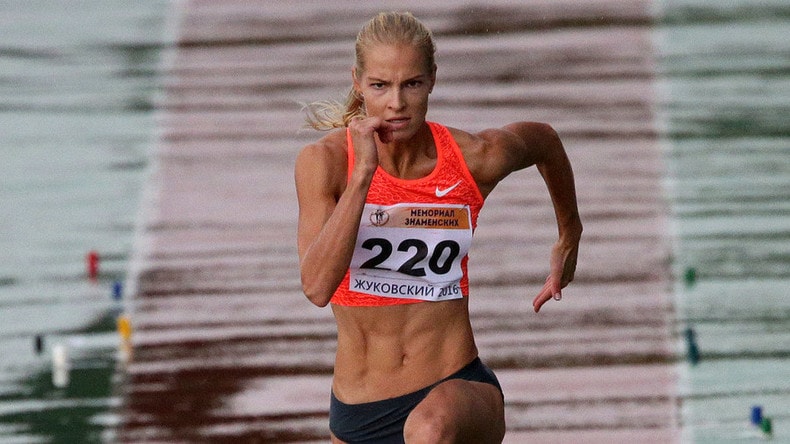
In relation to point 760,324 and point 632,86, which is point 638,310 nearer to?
point 760,324

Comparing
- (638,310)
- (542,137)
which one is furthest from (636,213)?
(542,137)

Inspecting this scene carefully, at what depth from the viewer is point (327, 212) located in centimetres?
469

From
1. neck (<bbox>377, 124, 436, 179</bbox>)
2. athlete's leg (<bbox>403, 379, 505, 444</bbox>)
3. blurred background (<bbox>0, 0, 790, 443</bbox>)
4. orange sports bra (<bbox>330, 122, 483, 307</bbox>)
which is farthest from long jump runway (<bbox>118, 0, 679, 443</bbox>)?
neck (<bbox>377, 124, 436, 179</bbox>)

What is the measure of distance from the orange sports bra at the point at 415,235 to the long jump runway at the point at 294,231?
363 centimetres

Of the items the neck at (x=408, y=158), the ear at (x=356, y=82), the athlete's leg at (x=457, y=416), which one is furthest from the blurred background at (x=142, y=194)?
the ear at (x=356, y=82)

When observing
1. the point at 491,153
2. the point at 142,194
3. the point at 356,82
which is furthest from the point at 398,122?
the point at 142,194

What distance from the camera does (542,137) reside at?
527 cm

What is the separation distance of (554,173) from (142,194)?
6.75 metres

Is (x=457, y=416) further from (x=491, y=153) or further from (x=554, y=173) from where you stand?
(x=554, y=173)

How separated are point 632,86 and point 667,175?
159 cm

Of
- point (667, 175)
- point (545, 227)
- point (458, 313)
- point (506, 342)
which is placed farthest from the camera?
point (667, 175)

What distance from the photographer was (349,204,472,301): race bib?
4.82m

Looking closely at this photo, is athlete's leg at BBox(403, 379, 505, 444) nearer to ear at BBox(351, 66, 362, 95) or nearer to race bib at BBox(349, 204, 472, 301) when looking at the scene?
race bib at BBox(349, 204, 472, 301)

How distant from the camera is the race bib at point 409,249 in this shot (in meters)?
4.82
